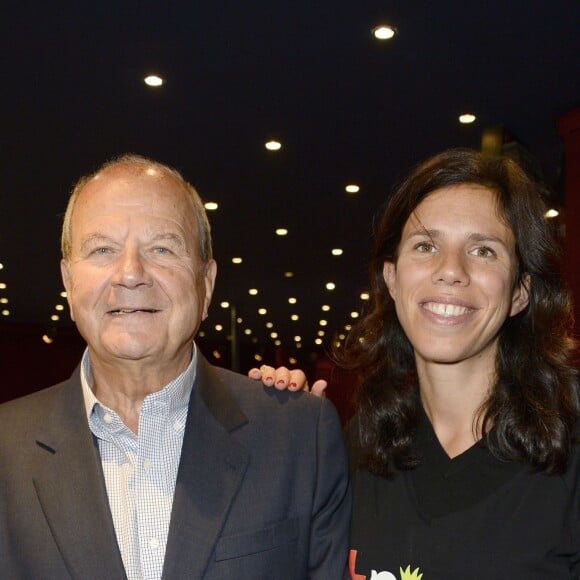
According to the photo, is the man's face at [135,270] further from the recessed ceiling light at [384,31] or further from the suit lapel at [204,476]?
the recessed ceiling light at [384,31]

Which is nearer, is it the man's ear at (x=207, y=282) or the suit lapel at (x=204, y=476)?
the suit lapel at (x=204, y=476)

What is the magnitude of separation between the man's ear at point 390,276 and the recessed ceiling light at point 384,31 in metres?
3.46

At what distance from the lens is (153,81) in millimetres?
6684

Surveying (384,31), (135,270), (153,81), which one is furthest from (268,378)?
(153,81)

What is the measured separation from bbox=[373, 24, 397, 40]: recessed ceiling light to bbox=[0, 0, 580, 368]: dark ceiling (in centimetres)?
6

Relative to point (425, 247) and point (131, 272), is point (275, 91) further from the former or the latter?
point (131, 272)

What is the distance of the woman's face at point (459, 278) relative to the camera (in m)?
2.19

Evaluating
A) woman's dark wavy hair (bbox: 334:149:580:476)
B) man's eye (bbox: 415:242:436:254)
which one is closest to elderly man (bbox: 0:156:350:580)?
woman's dark wavy hair (bbox: 334:149:580:476)

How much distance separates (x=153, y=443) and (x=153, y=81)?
5.00m

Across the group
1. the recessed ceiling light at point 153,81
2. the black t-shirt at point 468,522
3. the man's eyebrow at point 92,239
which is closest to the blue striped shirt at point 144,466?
the man's eyebrow at point 92,239

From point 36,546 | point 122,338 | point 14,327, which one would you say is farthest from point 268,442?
point 14,327

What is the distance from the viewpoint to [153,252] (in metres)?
2.21

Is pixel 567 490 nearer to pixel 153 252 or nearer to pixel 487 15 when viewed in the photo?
pixel 153 252

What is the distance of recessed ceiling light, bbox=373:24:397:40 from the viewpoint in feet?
18.4
